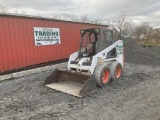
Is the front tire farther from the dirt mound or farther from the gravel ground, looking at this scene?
the dirt mound

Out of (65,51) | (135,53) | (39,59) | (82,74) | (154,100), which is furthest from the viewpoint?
(135,53)

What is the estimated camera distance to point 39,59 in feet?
29.1

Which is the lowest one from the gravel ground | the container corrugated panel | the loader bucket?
the gravel ground

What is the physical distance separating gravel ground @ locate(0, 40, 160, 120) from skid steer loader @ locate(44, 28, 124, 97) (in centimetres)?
30

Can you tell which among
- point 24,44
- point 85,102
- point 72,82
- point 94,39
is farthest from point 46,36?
point 85,102

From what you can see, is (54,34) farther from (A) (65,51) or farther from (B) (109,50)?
(B) (109,50)

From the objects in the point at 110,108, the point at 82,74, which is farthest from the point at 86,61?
the point at 110,108

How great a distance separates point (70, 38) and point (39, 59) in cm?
275

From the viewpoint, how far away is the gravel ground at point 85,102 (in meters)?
3.89

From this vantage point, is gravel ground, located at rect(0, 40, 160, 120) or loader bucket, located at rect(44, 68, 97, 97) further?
loader bucket, located at rect(44, 68, 97, 97)

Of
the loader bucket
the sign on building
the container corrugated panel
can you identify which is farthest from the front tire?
the sign on building

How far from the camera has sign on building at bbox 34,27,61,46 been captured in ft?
28.8

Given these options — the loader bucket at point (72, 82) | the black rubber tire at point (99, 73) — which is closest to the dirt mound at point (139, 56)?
the black rubber tire at point (99, 73)

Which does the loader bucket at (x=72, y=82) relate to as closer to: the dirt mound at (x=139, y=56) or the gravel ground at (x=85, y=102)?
the gravel ground at (x=85, y=102)
